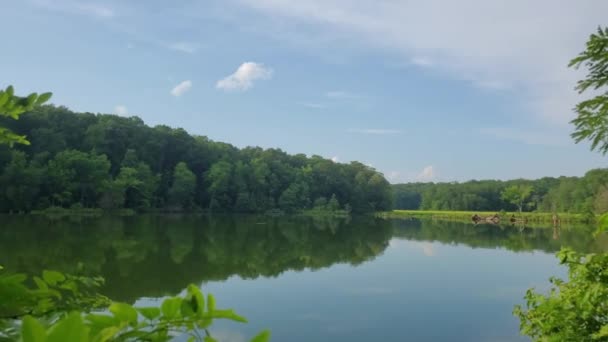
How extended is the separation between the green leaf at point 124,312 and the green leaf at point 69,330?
0.17 metres

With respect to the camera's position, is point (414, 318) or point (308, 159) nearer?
point (414, 318)

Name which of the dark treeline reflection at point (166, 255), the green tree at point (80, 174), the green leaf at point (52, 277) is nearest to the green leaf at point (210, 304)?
the green leaf at point (52, 277)

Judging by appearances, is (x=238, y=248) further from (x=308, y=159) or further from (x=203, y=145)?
(x=308, y=159)

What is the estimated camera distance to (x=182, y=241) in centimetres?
2230

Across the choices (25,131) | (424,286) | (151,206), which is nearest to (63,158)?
(25,131)

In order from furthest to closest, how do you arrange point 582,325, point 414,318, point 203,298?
point 414,318 → point 582,325 → point 203,298

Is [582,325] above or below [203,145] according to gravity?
below

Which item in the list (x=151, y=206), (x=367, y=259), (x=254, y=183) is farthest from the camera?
(x=254, y=183)

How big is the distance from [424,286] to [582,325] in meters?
11.0

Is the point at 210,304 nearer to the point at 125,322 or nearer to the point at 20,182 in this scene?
the point at 125,322

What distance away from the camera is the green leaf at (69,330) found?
424 millimetres

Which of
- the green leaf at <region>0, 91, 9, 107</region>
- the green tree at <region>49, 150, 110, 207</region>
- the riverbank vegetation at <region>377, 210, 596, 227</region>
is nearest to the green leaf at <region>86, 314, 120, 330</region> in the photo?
the green leaf at <region>0, 91, 9, 107</region>

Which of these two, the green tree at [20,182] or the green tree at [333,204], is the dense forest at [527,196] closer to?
the green tree at [333,204]

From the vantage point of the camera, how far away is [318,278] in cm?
1433
